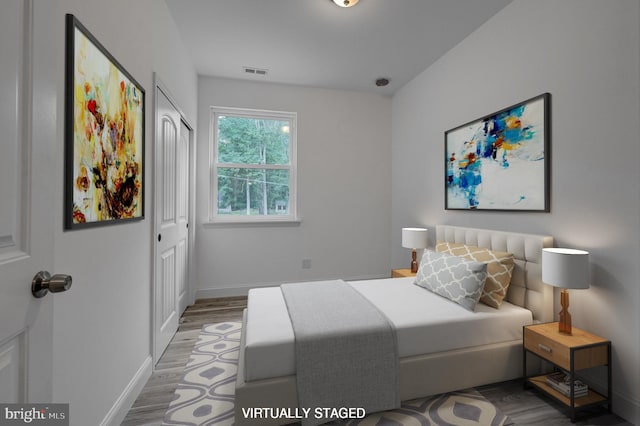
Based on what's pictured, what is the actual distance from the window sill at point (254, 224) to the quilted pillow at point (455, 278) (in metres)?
1.88

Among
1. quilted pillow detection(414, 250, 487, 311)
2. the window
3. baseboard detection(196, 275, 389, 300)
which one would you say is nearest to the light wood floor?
quilted pillow detection(414, 250, 487, 311)

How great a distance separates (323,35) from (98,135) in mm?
Answer: 2131

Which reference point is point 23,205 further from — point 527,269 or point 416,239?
point 416,239

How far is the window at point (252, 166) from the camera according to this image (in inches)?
140

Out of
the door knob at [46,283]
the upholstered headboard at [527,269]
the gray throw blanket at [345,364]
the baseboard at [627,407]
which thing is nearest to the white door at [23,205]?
the door knob at [46,283]

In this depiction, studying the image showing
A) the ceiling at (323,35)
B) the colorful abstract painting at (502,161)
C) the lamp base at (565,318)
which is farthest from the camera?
the ceiling at (323,35)

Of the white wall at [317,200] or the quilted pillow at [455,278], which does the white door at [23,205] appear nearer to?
the quilted pillow at [455,278]

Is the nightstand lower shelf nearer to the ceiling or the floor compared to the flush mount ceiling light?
nearer to the floor

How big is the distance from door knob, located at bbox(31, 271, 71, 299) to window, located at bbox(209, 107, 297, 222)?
284 centimetres

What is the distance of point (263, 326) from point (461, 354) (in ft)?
4.06

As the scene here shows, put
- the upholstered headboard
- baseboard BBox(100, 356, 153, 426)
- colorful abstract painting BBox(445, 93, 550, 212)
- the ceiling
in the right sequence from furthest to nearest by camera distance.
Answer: the ceiling, colorful abstract painting BBox(445, 93, 550, 212), the upholstered headboard, baseboard BBox(100, 356, 153, 426)

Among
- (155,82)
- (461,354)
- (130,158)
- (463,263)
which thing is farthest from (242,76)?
(461,354)

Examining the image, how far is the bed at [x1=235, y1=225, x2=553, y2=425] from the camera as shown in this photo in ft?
4.73

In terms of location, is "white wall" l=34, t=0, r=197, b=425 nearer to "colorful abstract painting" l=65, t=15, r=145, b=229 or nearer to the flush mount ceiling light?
"colorful abstract painting" l=65, t=15, r=145, b=229
